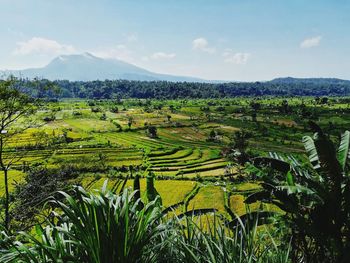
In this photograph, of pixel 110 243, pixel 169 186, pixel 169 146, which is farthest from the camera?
pixel 169 146

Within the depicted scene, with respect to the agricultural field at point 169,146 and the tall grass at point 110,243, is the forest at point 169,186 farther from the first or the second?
the agricultural field at point 169,146

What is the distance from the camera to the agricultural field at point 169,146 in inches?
1721

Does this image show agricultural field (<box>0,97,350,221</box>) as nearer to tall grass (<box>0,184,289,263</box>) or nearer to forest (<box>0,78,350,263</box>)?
forest (<box>0,78,350,263</box>)

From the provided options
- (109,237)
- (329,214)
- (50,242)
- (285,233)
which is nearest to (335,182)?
(329,214)

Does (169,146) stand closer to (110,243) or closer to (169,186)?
(169,186)

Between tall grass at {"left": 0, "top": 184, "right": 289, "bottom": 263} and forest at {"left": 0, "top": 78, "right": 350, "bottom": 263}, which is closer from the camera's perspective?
tall grass at {"left": 0, "top": 184, "right": 289, "bottom": 263}

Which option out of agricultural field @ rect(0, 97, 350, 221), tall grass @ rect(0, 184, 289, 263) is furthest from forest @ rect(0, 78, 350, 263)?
agricultural field @ rect(0, 97, 350, 221)

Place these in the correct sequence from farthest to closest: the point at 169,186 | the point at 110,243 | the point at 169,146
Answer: the point at 169,146, the point at 169,186, the point at 110,243

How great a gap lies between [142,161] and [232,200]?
2464cm

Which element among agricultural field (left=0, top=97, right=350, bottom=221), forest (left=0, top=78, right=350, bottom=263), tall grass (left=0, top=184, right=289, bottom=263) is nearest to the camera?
tall grass (left=0, top=184, right=289, bottom=263)

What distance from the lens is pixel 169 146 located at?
75.8 m

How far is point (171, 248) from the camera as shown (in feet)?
17.6

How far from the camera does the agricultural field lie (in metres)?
43.7

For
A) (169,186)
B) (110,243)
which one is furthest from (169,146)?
(110,243)
